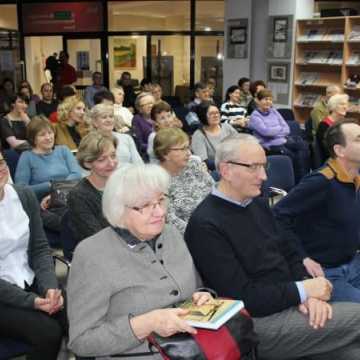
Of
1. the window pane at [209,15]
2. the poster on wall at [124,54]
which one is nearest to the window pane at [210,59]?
the window pane at [209,15]

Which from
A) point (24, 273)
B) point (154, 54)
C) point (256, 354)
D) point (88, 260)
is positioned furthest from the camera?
point (154, 54)

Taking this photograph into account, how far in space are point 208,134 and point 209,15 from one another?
6279 mm

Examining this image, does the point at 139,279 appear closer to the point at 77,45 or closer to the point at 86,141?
the point at 86,141

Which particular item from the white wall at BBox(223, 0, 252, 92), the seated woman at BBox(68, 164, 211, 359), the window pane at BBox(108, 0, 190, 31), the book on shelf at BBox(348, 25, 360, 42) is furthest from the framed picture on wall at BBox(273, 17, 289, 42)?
the seated woman at BBox(68, 164, 211, 359)

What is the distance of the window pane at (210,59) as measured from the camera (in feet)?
35.8

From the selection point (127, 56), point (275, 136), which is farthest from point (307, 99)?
point (127, 56)

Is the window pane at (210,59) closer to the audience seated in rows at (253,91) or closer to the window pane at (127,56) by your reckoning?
the window pane at (127,56)

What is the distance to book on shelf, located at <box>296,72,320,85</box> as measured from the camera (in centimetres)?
880

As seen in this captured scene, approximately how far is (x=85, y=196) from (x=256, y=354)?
1.32 metres

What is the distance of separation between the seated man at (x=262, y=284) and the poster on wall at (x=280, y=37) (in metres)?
7.14

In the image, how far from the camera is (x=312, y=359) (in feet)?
7.14

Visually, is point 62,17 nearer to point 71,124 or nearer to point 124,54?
point 124,54

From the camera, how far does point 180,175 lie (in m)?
3.40

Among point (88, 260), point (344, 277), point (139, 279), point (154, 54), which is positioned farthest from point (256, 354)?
point (154, 54)
